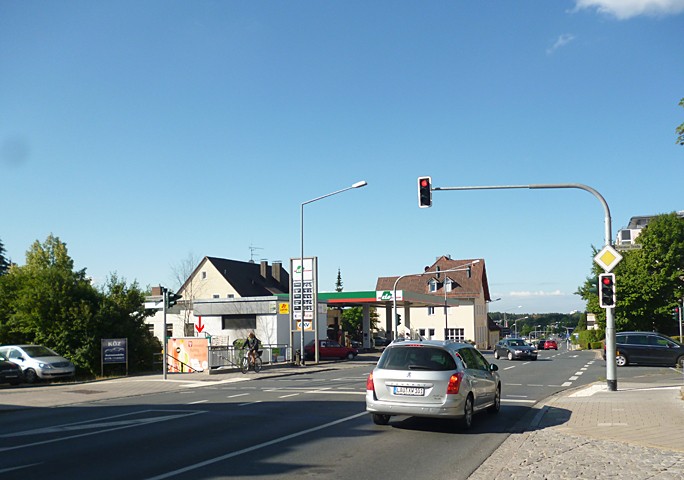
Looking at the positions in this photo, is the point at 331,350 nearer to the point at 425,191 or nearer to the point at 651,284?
the point at 425,191

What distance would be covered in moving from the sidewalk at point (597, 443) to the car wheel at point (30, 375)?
20062mm

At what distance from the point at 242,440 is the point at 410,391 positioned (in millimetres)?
2907

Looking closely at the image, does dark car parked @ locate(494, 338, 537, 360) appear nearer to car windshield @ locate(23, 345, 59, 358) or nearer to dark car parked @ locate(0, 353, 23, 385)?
car windshield @ locate(23, 345, 59, 358)

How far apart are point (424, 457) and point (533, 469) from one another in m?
1.63

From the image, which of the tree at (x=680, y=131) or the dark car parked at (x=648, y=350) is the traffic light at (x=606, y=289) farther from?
the dark car parked at (x=648, y=350)

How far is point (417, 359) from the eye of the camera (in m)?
12.1

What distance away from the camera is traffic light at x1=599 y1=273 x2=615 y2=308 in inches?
692

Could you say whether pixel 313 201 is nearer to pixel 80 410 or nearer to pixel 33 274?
pixel 33 274

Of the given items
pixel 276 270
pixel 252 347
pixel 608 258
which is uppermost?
pixel 276 270

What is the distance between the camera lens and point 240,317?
47.8m

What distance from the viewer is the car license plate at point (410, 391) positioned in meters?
11.7

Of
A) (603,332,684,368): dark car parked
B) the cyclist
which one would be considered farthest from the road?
(603,332,684,368): dark car parked

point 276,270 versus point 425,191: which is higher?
point 425,191

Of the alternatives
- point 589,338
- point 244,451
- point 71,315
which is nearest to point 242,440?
point 244,451
